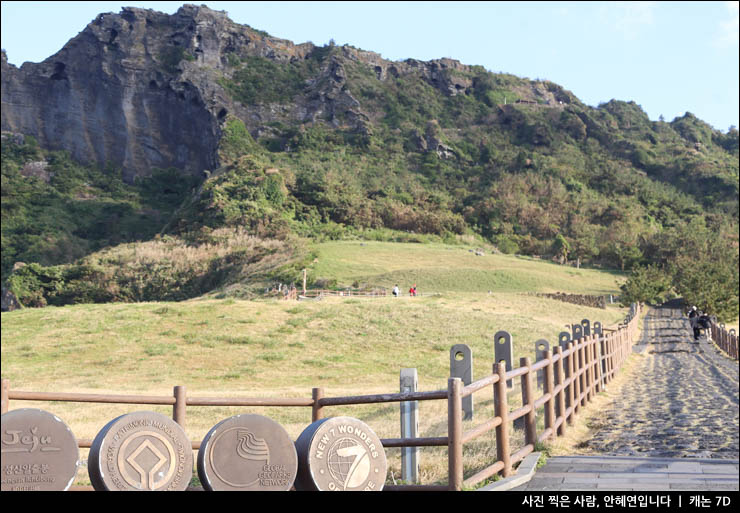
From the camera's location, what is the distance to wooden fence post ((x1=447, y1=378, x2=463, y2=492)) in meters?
5.52

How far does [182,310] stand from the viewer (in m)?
33.0

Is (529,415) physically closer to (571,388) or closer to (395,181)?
(571,388)

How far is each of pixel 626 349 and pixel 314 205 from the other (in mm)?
76034

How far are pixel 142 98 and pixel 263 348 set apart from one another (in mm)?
122373

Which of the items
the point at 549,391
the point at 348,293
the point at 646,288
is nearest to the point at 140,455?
the point at 549,391

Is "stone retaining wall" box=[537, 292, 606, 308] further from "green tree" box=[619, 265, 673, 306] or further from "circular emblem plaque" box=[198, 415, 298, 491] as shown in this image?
"circular emblem plaque" box=[198, 415, 298, 491]

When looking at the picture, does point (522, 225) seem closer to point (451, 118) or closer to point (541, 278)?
point (541, 278)

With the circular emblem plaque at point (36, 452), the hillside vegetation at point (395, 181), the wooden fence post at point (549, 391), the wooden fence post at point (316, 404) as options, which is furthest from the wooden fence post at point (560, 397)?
the hillside vegetation at point (395, 181)

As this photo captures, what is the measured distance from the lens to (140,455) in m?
4.16

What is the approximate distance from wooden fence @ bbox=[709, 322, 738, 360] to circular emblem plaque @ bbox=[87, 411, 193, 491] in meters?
24.6

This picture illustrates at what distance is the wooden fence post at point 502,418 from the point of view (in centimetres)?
668

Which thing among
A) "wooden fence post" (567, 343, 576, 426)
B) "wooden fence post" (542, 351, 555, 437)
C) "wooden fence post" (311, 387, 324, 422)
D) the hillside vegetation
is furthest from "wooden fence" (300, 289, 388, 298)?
"wooden fence post" (311, 387, 324, 422)

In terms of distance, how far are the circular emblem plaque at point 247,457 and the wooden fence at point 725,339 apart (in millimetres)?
24180

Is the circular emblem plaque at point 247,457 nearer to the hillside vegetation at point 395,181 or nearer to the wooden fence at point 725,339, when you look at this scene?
the wooden fence at point 725,339
